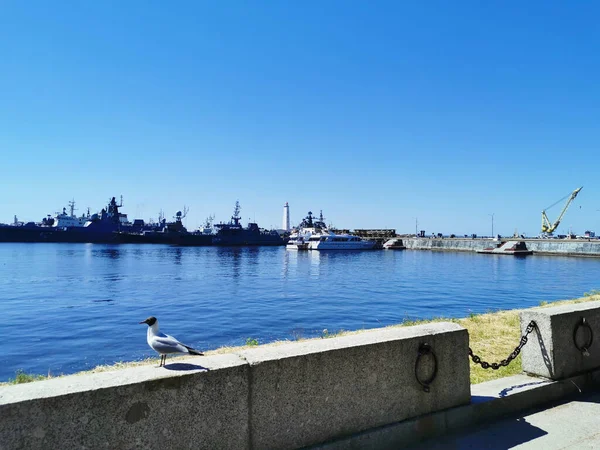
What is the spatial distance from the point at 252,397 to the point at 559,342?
437cm

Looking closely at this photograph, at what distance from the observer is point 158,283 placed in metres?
41.7

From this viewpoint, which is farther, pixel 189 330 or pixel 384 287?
pixel 384 287

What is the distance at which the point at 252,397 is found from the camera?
11.6ft

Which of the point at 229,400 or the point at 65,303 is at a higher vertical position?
the point at 229,400

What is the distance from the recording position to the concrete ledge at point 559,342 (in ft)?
18.0

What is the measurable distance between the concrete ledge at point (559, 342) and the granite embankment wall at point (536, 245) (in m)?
101

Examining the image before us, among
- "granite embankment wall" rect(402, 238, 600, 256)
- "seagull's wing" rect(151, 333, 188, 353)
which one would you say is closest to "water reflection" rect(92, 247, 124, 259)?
"seagull's wing" rect(151, 333, 188, 353)

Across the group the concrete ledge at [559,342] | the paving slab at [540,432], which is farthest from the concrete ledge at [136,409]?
the concrete ledge at [559,342]

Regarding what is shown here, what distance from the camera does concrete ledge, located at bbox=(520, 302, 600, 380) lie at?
5.50 meters

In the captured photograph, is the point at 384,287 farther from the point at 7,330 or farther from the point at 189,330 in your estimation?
the point at 7,330

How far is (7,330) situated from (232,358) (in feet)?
71.4

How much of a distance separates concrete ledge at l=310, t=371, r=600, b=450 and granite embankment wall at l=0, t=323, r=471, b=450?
0.09 m

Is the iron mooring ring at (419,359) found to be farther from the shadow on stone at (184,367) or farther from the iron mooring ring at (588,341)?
the iron mooring ring at (588,341)

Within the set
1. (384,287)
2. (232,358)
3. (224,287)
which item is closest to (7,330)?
(224,287)
